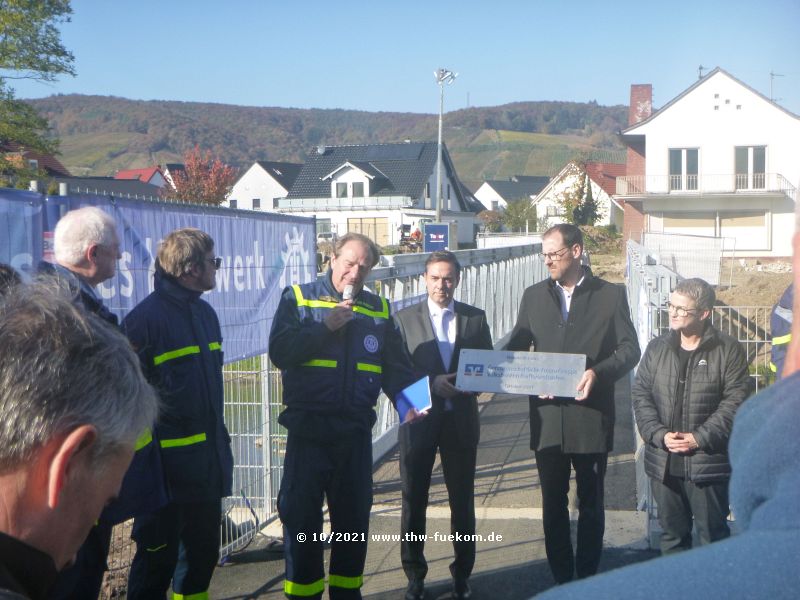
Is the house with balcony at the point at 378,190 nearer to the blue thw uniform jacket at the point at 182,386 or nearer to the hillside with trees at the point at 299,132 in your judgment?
the hillside with trees at the point at 299,132

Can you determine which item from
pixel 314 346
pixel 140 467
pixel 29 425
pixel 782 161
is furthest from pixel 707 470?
pixel 782 161

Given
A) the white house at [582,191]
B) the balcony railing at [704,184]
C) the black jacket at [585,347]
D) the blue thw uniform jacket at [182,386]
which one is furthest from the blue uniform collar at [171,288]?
the white house at [582,191]

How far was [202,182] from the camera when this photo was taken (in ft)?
208

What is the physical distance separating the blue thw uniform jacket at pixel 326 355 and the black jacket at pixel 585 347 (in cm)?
108

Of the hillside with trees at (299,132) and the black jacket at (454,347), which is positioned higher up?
the hillside with trees at (299,132)

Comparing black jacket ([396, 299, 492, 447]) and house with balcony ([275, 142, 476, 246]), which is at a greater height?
house with balcony ([275, 142, 476, 246])

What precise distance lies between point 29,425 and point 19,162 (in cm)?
2528

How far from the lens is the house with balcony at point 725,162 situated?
44.9m

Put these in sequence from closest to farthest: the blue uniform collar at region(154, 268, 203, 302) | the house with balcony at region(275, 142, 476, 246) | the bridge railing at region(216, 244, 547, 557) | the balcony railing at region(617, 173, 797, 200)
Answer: the blue uniform collar at region(154, 268, 203, 302), the bridge railing at region(216, 244, 547, 557), the balcony railing at region(617, 173, 797, 200), the house with balcony at region(275, 142, 476, 246)

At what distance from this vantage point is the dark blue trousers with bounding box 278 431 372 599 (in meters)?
4.60

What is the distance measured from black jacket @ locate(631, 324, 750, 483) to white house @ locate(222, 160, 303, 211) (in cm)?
7857

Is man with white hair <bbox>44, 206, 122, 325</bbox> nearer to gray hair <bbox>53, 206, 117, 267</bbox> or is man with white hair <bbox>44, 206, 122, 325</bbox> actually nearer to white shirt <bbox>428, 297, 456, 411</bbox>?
gray hair <bbox>53, 206, 117, 267</bbox>

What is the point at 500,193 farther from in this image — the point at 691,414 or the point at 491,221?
the point at 691,414

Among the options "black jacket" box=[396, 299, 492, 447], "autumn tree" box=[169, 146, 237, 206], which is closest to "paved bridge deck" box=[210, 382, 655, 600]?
"black jacket" box=[396, 299, 492, 447]
